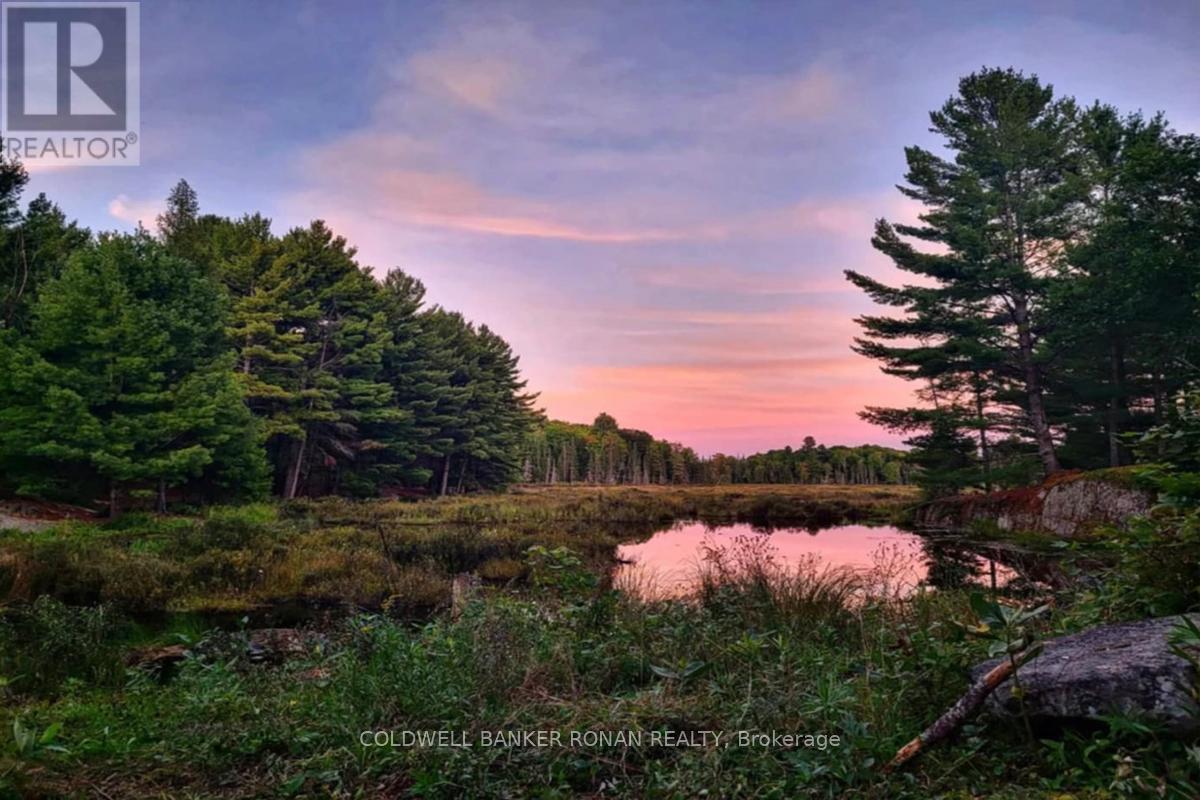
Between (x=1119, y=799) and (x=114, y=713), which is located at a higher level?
(x=1119, y=799)

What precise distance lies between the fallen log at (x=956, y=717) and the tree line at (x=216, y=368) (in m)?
21.1

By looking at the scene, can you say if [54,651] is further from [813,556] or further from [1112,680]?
[813,556]

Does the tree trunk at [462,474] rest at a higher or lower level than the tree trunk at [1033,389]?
lower

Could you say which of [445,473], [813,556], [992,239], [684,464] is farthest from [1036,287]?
[684,464]

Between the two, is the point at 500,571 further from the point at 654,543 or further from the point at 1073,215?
the point at 1073,215

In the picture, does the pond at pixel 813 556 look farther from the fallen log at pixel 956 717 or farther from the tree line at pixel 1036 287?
the tree line at pixel 1036 287

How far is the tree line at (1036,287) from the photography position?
1778cm

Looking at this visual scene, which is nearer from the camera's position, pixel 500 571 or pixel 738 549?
pixel 738 549

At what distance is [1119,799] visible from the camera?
2008 mm

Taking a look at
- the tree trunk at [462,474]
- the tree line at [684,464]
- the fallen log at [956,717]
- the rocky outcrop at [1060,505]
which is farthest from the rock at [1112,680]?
the tree line at [684,464]

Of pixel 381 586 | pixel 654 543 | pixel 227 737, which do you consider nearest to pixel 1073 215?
pixel 654 543

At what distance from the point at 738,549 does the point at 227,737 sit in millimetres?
5103

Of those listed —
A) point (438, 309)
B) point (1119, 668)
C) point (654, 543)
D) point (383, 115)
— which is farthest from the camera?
point (438, 309)

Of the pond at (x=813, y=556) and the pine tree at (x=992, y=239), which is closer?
the pond at (x=813, y=556)
